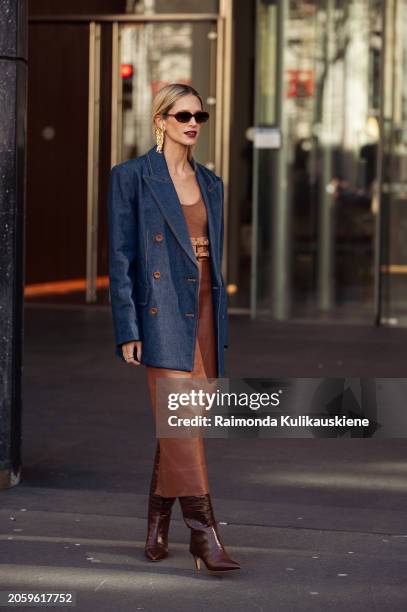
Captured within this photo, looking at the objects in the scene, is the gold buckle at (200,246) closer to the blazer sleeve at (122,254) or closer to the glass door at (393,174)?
the blazer sleeve at (122,254)

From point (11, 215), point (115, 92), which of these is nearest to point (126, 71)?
point (115, 92)

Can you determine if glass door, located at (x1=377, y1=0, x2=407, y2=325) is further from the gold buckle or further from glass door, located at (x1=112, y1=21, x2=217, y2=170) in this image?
the gold buckle

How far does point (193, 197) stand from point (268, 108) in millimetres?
9162

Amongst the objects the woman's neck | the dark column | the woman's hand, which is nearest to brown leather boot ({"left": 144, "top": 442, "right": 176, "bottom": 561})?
the woman's hand

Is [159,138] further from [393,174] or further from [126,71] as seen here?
[126,71]

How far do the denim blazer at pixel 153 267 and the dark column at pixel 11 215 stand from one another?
1508mm

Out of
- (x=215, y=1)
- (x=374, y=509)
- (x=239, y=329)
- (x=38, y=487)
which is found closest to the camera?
(x=374, y=509)

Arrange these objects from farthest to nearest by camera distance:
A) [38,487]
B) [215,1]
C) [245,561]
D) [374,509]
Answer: [215,1]
[38,487]
[374,509]
[245,561]

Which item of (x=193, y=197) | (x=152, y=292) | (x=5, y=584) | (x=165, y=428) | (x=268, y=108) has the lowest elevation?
(x=5, y=584)

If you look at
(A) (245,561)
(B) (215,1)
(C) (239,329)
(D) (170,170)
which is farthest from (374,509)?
(B) (215,1)

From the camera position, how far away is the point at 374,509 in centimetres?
644

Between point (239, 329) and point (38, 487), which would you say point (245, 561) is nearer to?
point (38, 487)

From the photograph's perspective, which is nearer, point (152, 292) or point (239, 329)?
point (152, 292)

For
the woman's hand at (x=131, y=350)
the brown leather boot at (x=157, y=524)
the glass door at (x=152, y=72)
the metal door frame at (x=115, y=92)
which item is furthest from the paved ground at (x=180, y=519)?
the glass door at (x=152, y=72)
